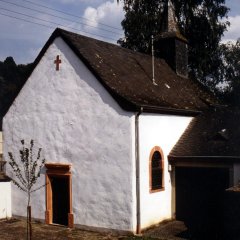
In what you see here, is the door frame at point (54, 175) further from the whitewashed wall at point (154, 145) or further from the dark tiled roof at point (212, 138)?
the dark tiled roof at point (212, 138)

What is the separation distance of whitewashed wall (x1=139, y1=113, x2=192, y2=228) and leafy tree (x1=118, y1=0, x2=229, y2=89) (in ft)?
50.9

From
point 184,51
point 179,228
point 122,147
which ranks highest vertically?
point 184,51

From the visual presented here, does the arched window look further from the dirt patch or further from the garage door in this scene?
the dirt patch

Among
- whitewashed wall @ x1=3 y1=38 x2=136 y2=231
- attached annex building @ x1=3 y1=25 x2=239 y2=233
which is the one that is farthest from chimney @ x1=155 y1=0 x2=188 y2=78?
whitewashed wall @ x1=3 y1=38 x2=136 y2=231

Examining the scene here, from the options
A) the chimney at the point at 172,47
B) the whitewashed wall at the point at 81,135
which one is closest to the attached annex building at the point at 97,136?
the whitewashed wall at the point at 81,135

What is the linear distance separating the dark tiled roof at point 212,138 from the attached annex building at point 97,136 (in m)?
0.19

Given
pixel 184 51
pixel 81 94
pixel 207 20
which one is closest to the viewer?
pixel 81 94

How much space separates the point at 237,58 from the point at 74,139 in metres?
28.2

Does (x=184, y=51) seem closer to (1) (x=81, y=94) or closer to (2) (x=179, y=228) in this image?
(1) (x=81, y=94)

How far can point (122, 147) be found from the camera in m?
14.0

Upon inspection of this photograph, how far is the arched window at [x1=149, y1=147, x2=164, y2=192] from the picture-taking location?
588 inches

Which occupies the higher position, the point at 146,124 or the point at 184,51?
the point at 184,51

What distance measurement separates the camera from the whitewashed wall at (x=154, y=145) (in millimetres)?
14305

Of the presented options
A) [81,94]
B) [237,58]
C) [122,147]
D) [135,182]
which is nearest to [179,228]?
[135,182]
